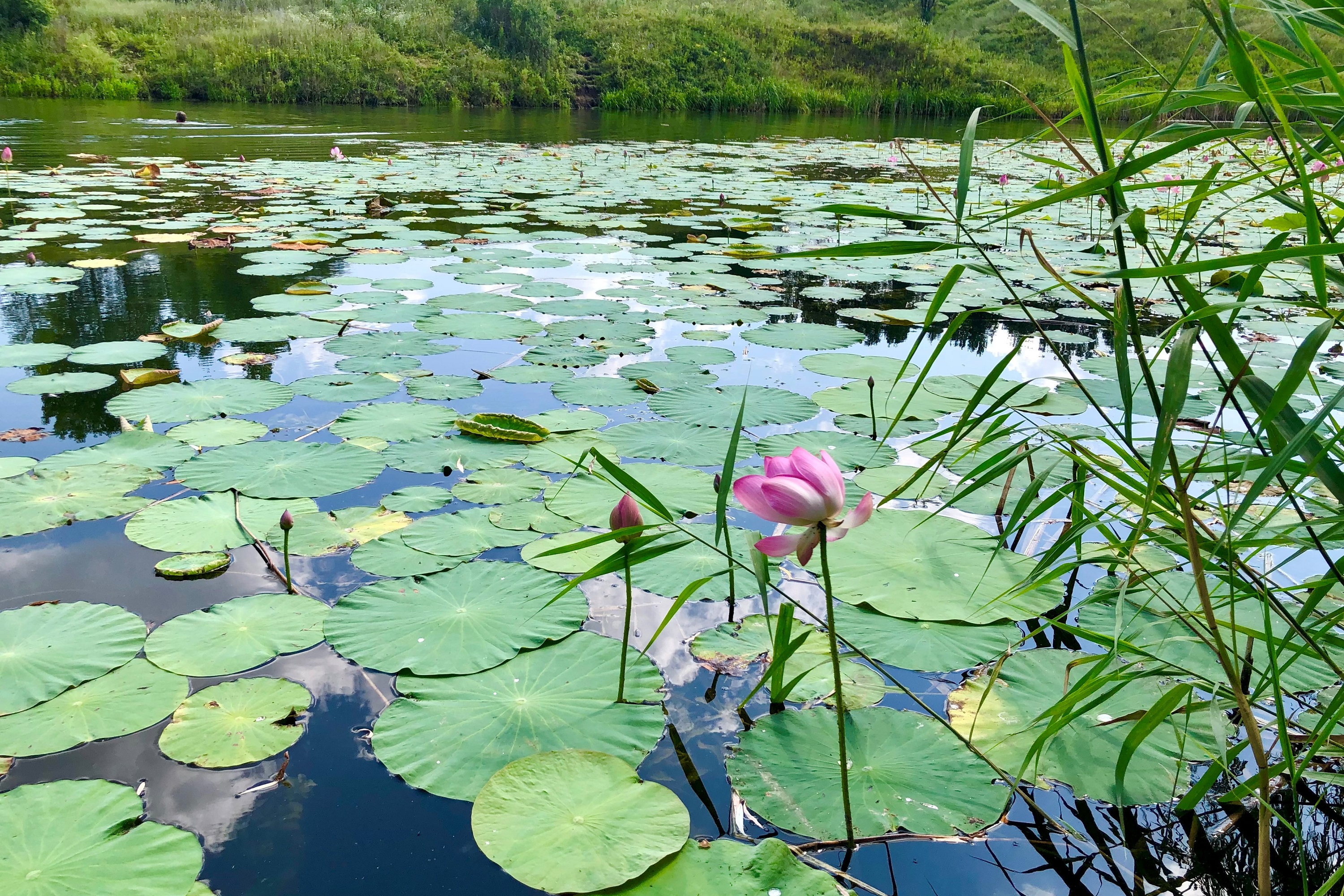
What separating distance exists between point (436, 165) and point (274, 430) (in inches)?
236

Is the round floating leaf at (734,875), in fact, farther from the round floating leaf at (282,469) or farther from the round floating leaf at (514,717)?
the round floating leaf at (282,469)

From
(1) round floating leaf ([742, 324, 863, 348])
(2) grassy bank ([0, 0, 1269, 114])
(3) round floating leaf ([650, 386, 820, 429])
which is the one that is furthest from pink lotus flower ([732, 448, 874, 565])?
(2) grassy bank ([0, 0, 1269, 114])

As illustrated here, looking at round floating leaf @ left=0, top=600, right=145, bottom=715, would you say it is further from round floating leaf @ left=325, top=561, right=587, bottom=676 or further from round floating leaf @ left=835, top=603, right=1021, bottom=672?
round floating leaf @ left=835, top=603, right=1021, bottom=672

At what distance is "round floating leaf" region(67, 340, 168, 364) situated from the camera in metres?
2.29

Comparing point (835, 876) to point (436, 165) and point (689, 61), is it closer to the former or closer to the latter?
point (436, 165)

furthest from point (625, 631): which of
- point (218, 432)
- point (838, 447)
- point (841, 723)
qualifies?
point (218, 432)

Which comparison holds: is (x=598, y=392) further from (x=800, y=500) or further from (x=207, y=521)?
(x=800, y=500)

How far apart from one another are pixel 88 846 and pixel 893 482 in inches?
55.1

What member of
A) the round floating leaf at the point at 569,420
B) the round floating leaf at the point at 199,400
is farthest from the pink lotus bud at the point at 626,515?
the round floating leaf at the point at 199,400

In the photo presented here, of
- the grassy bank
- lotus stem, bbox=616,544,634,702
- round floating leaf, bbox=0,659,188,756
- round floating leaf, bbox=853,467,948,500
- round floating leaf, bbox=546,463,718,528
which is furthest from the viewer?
the grassy bank

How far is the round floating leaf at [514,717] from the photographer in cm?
96

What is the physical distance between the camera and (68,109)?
11.9 meters

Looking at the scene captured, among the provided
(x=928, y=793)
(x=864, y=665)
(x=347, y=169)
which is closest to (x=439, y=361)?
(x=864, y=665)

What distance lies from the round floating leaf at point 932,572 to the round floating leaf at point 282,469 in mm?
990
